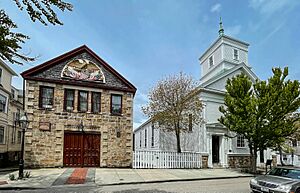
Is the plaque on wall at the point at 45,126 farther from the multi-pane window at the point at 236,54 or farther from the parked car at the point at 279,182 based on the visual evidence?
the multi-pane window at the point at 236,54

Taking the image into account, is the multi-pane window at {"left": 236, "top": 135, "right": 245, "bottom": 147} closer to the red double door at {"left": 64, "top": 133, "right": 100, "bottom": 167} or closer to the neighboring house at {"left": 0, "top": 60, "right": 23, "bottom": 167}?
the red double door at {"left": 64, "top": 133, "right": 100, "bottom": 167}

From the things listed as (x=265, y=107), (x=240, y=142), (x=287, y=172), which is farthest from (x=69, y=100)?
(x=240, y=142)

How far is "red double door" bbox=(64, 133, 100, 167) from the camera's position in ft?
57.4

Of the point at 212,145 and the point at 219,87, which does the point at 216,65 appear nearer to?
the point at 219,87

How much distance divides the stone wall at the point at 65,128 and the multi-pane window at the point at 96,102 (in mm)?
236

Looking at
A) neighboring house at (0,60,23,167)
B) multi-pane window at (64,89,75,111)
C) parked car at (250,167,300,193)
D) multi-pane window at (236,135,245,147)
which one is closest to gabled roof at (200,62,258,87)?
multi-pane window at (236,135,245,147)

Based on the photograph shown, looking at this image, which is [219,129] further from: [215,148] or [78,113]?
[78,113]

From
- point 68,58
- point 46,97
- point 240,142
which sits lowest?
point 240,142

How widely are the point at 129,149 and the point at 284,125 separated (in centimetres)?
1098

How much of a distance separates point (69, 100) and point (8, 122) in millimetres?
8830

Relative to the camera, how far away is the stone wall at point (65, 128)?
1681 centimetres

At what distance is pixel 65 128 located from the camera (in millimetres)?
17609

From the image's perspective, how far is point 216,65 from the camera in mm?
27078

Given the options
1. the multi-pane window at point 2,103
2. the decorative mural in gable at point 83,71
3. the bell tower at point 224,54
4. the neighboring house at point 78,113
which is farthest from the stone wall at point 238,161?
the multi-pane window at point 2,103
